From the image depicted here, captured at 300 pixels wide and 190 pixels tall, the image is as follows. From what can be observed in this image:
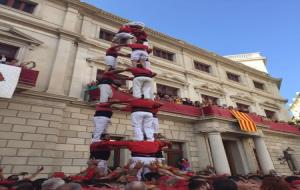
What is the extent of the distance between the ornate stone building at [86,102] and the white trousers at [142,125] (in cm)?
543

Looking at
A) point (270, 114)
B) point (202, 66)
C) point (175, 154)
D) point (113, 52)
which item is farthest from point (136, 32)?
point (270, 114)

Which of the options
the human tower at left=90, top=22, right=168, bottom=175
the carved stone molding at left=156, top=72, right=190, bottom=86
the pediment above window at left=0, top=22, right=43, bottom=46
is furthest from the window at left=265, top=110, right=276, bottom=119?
the pediment above window at left=0, top=22, right=43, bottom=46

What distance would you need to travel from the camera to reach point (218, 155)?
11453 millimetres

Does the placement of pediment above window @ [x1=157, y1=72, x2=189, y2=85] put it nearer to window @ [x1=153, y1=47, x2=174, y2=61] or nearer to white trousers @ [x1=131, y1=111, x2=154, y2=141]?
window @ [x1=153, y1=47, x2=174, y2=61]

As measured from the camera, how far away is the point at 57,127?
29.1 feet

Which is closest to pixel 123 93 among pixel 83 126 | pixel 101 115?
pixel 83 126

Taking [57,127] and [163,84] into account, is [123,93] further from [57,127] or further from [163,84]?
[163,84]

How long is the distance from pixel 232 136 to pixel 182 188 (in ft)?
40.2

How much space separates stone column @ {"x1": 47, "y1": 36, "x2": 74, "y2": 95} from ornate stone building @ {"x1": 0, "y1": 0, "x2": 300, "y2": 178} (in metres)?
0.05

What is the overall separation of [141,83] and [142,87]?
11cm

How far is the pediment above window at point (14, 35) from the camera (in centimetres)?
987

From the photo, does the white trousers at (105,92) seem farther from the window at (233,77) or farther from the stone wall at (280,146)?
the window at (233,77)

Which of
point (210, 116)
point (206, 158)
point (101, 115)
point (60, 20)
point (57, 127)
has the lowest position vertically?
point (206, 158)

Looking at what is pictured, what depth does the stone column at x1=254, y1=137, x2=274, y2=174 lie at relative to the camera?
13383 millimetres
